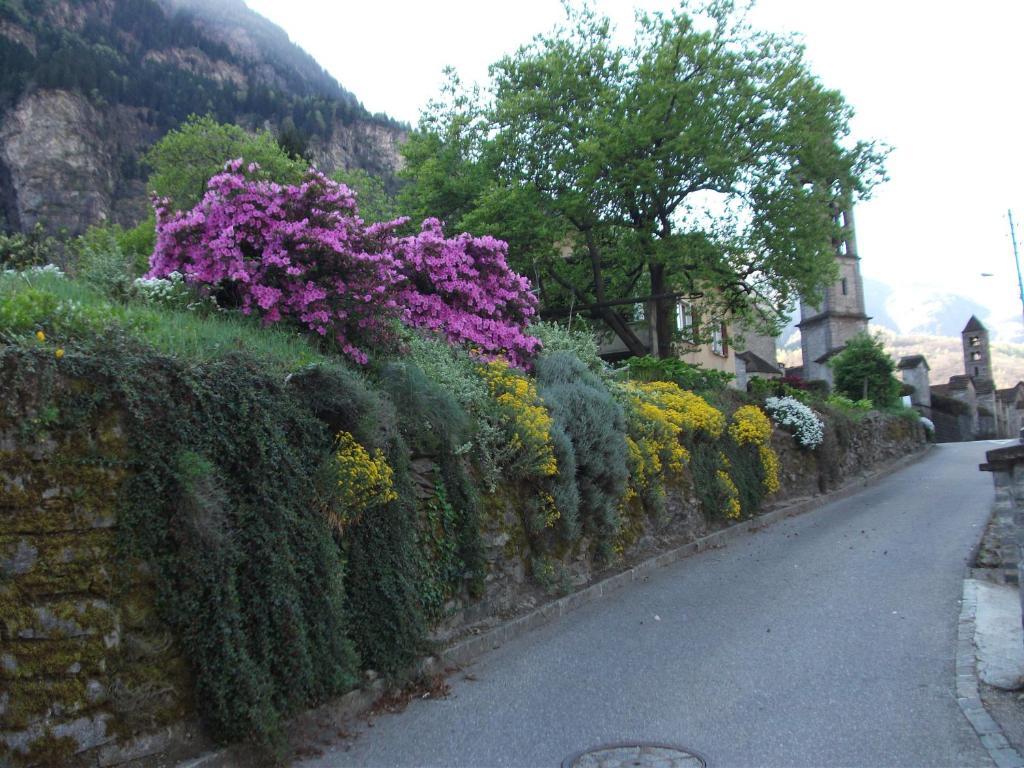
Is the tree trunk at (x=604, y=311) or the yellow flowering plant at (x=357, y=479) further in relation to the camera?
the tree trunk at (x=604, y=311)

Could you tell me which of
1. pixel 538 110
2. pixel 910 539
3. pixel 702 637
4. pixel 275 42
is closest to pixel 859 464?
pixel 910 539

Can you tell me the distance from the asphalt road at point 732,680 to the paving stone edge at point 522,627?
0.48ft

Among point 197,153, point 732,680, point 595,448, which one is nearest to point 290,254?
point 595,448

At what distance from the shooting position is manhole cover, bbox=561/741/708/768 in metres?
4.93

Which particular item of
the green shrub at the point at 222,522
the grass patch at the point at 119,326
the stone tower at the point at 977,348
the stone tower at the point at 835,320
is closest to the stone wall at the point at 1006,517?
the green shrub at the point at 222,522

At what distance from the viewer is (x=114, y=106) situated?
322 ft

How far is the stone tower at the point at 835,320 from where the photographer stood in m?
66.2

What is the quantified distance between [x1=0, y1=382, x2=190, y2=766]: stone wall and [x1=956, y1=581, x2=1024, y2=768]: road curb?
4.79 metres

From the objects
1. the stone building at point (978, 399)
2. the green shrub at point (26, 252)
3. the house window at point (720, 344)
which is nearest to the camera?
the green shrub at point (26, 252)

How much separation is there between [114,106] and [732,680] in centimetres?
10968

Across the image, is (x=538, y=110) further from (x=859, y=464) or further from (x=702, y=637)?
(x=702, y=637)

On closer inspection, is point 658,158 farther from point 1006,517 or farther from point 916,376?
point 916,376

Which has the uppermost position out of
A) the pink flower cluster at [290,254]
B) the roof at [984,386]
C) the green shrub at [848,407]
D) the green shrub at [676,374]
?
the roof at [984,386]

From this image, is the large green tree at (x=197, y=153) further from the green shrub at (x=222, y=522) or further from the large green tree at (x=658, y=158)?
the green shrub at (x=222, y=522)
